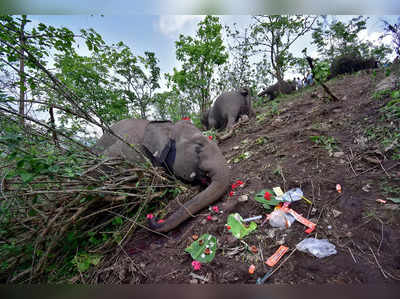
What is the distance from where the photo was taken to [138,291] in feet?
2.87

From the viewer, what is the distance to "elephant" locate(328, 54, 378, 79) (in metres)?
7.24

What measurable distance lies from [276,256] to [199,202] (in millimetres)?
881

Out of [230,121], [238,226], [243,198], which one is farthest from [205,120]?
[238,226]

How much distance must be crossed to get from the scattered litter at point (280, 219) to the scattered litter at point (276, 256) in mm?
212

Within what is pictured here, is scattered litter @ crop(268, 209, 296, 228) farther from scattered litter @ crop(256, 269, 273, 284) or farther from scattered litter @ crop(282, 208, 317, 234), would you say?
scattered litter @ crop(256, 269, 273, 284)

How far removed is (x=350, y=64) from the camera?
754 centimetres

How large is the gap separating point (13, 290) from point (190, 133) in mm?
2193

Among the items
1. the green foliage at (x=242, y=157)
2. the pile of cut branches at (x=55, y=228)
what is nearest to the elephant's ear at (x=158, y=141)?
the pile of cut branches at (x=55, y=228)

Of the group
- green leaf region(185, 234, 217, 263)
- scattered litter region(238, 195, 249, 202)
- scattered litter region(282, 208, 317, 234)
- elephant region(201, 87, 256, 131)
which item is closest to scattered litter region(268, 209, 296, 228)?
scattered litter region(282, 208, 317, 234)

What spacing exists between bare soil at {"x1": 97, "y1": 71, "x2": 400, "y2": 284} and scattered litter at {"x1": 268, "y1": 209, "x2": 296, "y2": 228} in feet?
0.15

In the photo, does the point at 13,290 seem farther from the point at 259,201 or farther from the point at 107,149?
the point at 107,149

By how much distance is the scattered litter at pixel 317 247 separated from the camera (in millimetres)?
1104

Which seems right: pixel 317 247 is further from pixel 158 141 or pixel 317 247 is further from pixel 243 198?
pixel 158 141

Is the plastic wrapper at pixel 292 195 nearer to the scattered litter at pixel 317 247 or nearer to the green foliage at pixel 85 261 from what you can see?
the scattered litter at pixel 317 247
